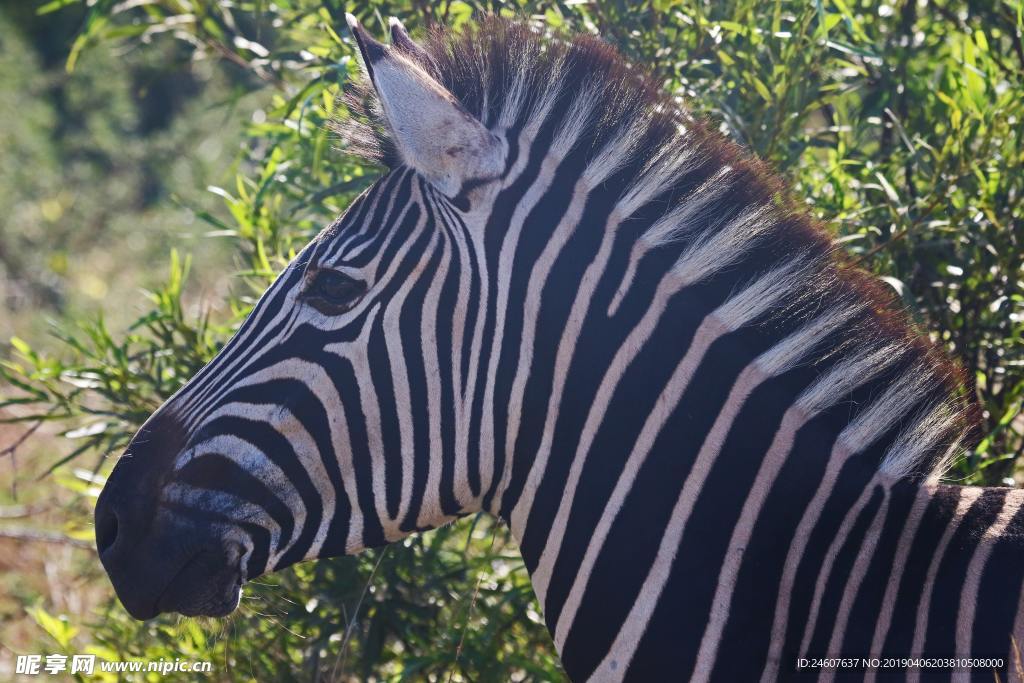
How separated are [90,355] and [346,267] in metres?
1.59

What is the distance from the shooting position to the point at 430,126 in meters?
1.96

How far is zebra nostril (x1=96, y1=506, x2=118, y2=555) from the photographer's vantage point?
80.8 inches

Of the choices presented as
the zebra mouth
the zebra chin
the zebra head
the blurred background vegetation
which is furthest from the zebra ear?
the zebra mouth

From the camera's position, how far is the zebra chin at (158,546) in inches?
78.7

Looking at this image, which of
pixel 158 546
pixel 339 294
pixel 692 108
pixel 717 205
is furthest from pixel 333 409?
pixel 692 108

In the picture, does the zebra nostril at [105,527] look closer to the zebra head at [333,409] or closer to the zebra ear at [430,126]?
the zebra head at [333,409]

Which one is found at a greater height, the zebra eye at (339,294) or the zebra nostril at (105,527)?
the zebra eye at (339,294)

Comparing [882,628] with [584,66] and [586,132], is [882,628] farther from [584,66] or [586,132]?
[584,66]

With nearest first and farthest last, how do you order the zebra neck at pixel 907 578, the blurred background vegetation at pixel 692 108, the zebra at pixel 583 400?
the zebra neck at pixel 907 578
the zebra at pixel 583 400
the blurred background vegetation at pixel 692 108

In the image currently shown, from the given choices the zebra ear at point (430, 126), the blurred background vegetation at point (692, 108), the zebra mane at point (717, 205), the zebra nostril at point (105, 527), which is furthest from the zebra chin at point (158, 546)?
the zebra mane at point (717, 205)

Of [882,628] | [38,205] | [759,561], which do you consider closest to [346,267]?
[759,561]

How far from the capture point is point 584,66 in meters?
2.09

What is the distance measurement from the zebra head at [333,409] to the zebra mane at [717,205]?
0.54 feet

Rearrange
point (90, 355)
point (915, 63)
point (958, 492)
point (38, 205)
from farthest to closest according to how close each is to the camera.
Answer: point (38, 205) → point (915, 63) → point (90, 355) → point (958, 492)
